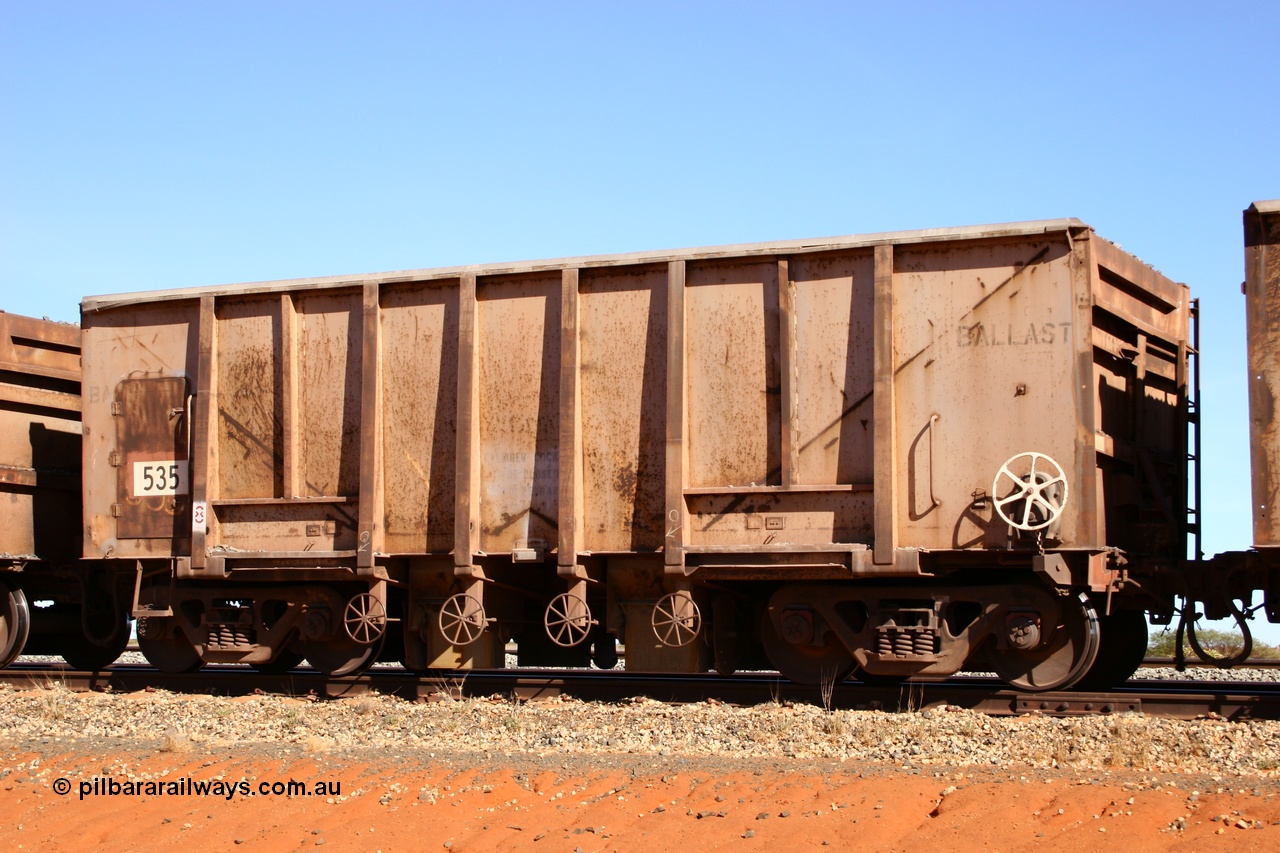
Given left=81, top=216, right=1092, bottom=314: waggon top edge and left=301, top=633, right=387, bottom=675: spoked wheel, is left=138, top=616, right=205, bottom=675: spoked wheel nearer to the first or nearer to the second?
left=301, top=633, right=387, bottom=675: spoked wheel

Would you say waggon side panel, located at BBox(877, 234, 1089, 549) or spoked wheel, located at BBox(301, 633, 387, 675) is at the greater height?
waggon side panel, located at BBox(877, 234, 1089, 549)

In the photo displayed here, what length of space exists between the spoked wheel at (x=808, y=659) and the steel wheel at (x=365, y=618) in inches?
127

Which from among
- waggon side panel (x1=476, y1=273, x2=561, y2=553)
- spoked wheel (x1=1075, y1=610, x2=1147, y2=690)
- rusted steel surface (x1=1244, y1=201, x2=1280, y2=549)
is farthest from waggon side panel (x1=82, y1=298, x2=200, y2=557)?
rusted steel surface (x1=1244, y1=201, x2=1280, y2=549)

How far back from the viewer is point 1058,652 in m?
9.54

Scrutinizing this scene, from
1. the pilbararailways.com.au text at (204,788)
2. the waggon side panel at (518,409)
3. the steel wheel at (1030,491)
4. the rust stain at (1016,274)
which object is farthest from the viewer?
the waggon side panel at (518,409)

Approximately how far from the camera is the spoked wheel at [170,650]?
11.9m

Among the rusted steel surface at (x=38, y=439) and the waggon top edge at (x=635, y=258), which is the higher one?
the waggon top edge at (x=635, y=258)

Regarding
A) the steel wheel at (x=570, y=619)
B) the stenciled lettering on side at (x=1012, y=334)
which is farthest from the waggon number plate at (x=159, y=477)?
the stenciled lettering on side at (x=1012, y=334)

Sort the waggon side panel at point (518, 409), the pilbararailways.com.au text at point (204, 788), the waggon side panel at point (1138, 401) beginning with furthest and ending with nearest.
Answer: the waggon side panel at point (518, 409) < the waggon side panel at point (1138, 401) < the pilbararailways.com.au text at point (204, 788)

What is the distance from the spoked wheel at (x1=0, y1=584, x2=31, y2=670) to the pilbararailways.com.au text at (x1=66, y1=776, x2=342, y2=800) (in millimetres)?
5837

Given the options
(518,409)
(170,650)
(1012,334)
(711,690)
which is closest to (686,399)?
(518,409)

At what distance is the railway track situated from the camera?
9.09m

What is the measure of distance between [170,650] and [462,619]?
10.8ft

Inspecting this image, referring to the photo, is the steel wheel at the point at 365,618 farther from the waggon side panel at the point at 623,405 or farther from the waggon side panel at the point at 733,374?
the waggon side panel at the point at 733,374
